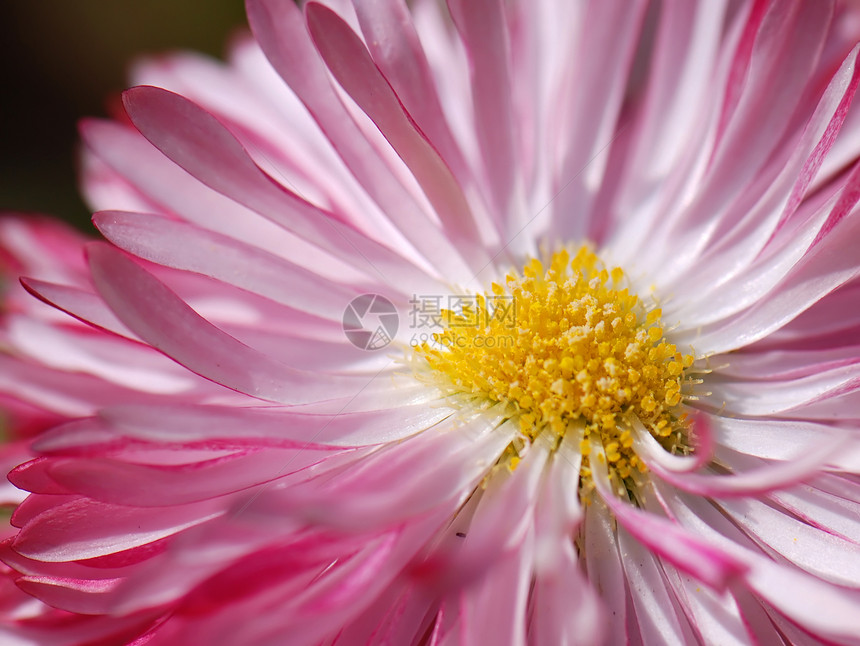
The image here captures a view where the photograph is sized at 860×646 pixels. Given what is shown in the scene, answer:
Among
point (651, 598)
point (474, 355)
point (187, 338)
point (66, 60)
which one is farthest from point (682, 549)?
point (66, 60)

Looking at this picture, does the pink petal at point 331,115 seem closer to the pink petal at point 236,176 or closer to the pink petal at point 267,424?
the pink petal at point 236,176

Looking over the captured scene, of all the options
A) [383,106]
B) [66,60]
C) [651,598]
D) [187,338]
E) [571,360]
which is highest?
[66,60]

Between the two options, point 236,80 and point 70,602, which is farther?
point 236,80

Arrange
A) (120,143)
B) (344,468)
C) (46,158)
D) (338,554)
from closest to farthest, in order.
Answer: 1. (338,554)
2. (344,468)
3. (120,143)
4. (46,158)

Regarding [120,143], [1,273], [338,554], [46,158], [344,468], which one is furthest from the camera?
[46,158]

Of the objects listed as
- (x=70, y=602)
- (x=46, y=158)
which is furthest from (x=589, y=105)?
(x=46, y=158)

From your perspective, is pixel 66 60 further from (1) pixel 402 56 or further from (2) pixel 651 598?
(2) pixel 651 598

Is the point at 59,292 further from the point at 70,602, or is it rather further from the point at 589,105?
the point at 589,105

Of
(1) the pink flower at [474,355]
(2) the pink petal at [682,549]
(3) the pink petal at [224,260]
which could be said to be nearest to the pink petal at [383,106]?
(1) the pink flower at [474,355]
